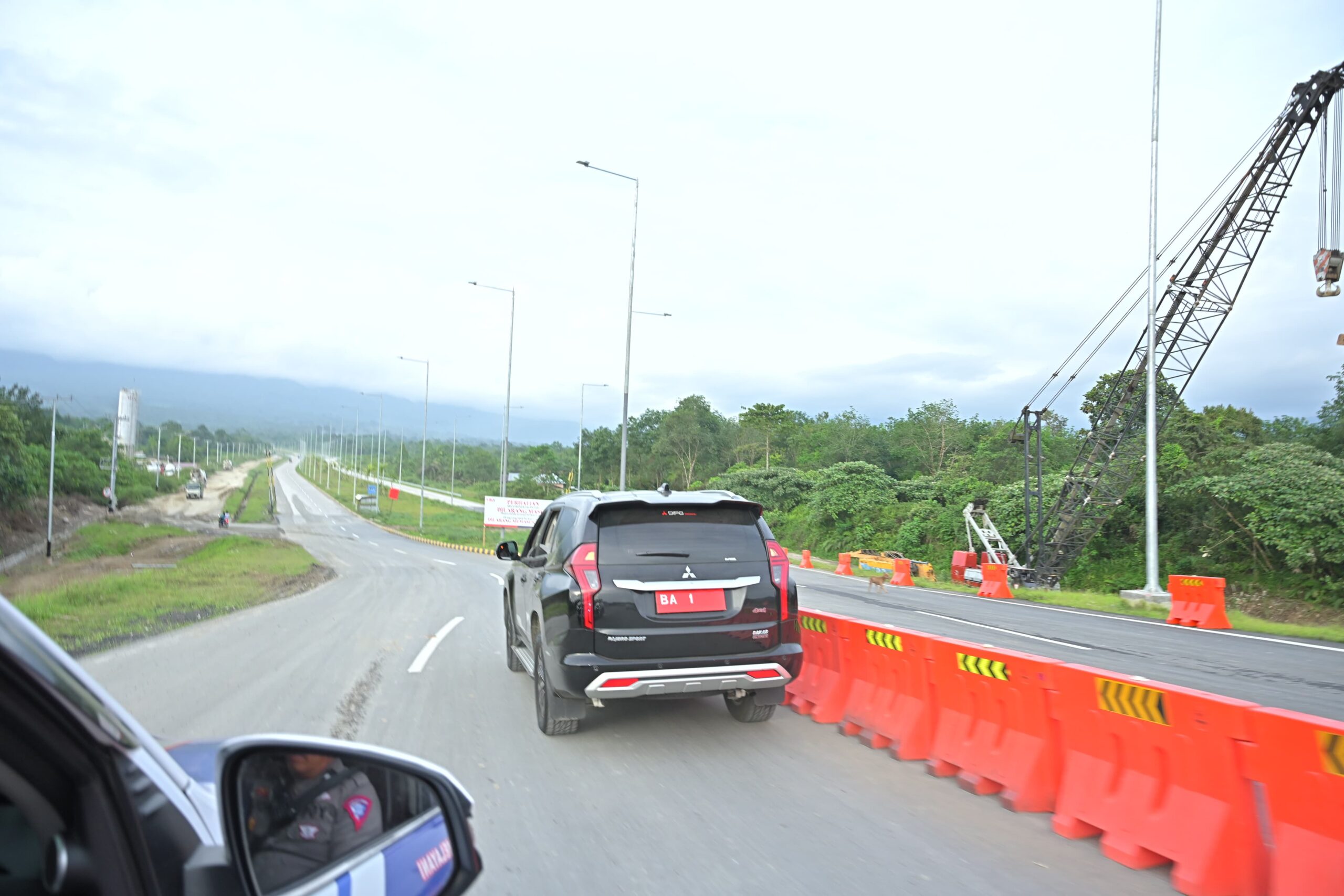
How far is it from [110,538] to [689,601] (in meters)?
56.5

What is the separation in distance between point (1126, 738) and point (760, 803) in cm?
216

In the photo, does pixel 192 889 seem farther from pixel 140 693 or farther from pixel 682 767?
pixel 140 693

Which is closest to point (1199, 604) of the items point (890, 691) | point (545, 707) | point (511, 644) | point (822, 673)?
point (822, 673)

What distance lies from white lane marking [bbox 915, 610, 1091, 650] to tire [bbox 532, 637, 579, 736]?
9786 millimetres

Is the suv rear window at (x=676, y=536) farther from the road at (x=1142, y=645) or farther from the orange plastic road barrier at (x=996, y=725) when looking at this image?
the road at (x=1142, y=645)

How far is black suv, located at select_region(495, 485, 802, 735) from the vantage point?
21.6 feet

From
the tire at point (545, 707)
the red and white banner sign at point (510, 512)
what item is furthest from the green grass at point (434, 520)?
the tire at point (545, 707)

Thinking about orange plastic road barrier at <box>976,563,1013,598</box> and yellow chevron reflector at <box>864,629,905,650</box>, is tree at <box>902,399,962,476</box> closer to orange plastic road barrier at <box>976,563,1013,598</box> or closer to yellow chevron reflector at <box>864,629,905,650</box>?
orange plastic road barrier at <box>976,563,1013,598</box>

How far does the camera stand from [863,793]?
5848 mm

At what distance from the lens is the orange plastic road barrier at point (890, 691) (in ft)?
21.9

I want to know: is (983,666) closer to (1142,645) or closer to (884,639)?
(884,639)

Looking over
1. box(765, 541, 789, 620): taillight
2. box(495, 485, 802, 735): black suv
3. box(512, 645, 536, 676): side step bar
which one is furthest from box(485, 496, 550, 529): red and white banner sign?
box(765, 541, 789, 620): taillight

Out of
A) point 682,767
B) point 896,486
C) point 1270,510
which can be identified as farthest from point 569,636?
point 896,486

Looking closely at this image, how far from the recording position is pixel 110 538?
52.5 m
